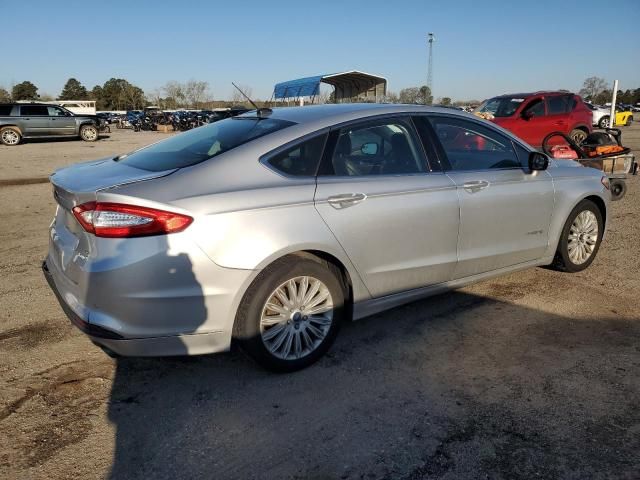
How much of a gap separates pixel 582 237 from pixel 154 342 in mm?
3984

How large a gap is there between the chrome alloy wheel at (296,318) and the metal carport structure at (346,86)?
2553 cm

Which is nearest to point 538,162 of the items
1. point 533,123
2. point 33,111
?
point 533,123

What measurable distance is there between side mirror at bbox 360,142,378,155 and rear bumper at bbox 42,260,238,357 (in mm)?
1504

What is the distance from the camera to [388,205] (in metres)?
3.36

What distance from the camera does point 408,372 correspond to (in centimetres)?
322

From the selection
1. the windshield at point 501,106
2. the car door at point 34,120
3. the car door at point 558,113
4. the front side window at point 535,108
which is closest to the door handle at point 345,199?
the windshield at point 501,106

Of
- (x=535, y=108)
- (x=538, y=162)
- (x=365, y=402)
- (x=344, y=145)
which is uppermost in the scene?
(x=535, y=108)

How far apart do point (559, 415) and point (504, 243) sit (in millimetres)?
1637

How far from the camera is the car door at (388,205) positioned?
3199mm

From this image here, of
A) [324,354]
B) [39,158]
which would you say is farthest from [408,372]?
[39,158]

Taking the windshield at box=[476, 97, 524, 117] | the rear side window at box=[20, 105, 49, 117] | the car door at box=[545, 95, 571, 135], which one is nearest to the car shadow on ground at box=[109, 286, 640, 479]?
the windshield at box=[476, 97, 524, 117]

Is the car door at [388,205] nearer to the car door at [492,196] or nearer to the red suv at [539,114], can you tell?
the car door at [492,196]

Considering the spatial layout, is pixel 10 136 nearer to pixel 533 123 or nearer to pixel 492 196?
pixel 533 123

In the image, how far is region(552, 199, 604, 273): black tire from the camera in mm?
4648
